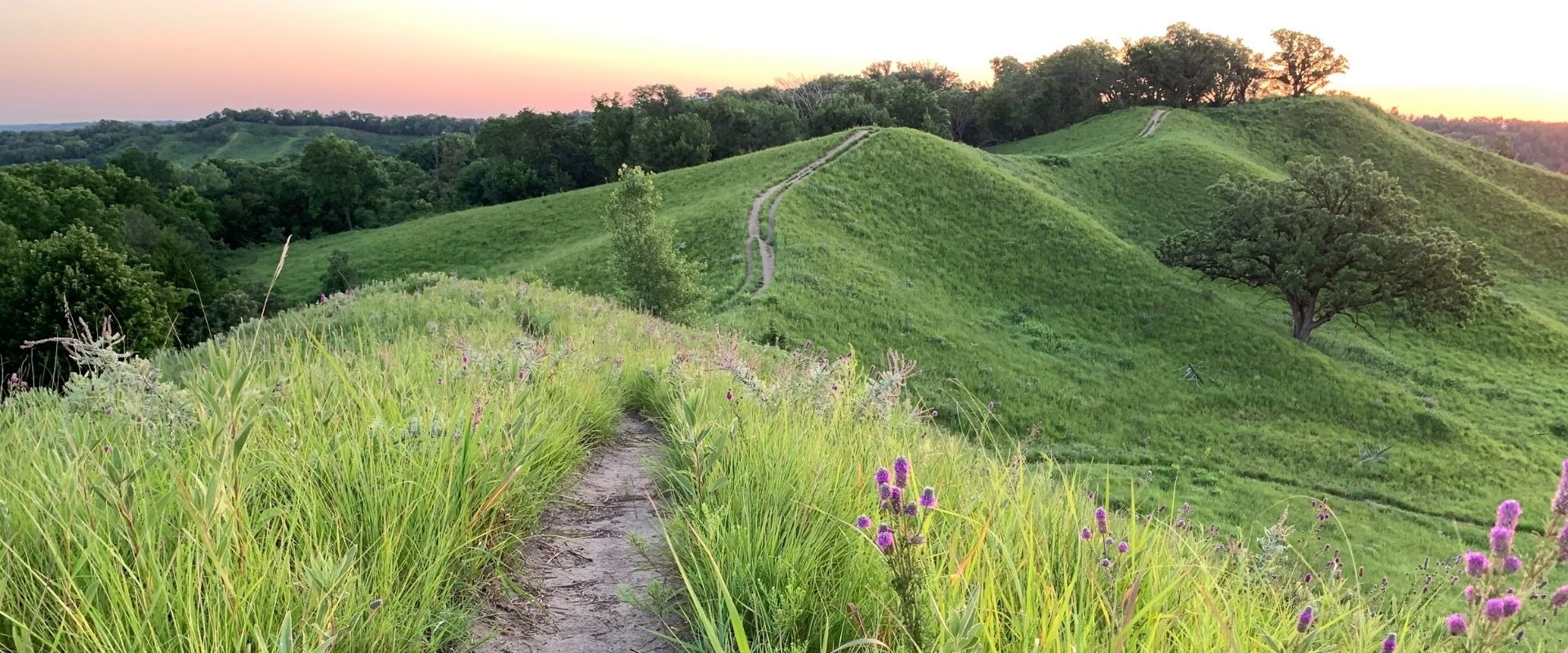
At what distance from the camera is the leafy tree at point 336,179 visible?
72.8m

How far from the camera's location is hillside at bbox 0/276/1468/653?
73.2 inches

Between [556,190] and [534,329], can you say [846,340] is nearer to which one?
[534,329]

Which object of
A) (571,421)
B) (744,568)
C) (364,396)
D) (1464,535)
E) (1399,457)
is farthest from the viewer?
(1399,457)

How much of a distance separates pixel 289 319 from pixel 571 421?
27.8 ft

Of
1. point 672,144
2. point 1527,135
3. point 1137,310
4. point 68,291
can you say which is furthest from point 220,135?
point 1527,135

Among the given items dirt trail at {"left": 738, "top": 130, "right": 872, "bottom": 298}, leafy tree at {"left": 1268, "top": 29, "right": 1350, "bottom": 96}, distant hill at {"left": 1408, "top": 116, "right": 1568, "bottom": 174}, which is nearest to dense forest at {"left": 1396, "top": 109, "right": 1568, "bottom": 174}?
distant hill at {"left": 1408, "top": 116, "right": 1568, "bottom": 174}

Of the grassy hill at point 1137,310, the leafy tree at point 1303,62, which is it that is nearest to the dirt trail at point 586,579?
the grassy hill at point 1137,310

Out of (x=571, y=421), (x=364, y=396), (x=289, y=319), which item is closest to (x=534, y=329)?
(x=289, y=319)

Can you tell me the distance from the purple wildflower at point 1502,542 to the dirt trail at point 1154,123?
62226mm

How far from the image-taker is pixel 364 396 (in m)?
3.51

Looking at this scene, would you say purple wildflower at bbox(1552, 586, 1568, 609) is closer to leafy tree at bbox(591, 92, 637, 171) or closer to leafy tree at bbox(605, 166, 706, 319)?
leafy tree at bbox(605, 166, 706, 319)

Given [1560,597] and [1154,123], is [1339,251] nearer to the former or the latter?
[1154,123]

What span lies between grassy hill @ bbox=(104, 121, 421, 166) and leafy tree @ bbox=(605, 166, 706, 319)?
137652 millimetres

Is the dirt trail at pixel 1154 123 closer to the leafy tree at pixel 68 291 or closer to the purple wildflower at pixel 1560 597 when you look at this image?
the purple wildflower at pixel 1560 597
